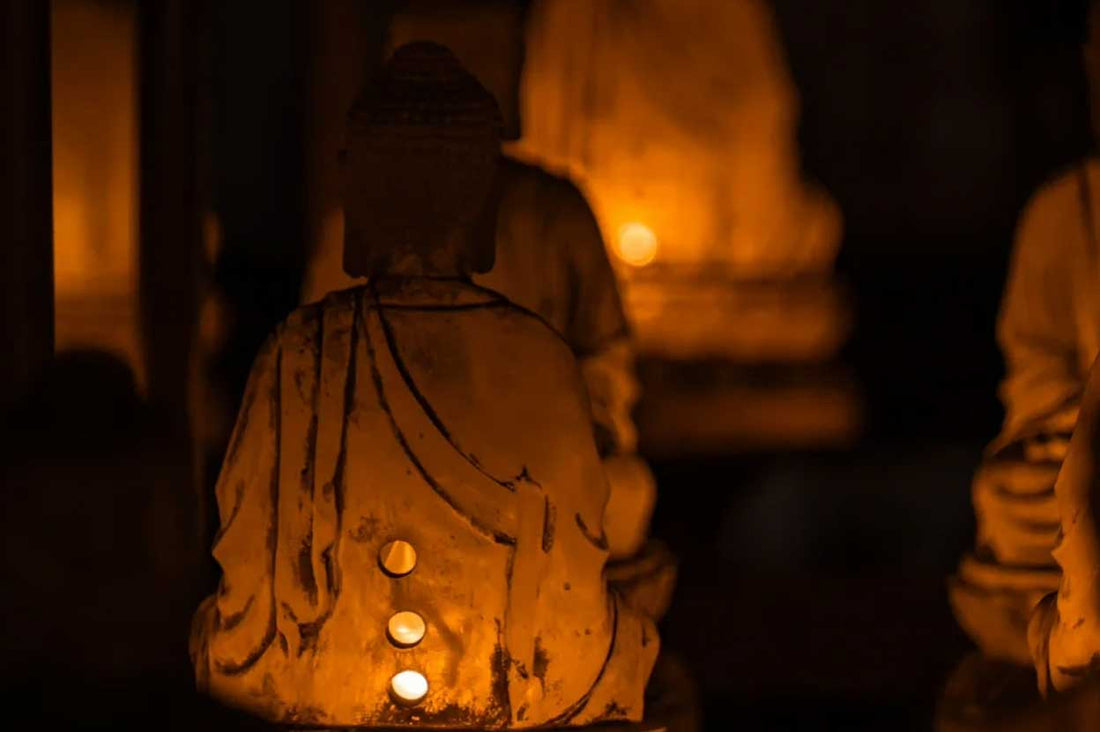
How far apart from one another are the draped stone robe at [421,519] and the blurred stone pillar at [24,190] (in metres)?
1.94

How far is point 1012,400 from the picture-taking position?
644 centimetres

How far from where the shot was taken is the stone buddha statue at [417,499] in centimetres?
495

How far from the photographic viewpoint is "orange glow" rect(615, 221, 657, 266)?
9.88 m

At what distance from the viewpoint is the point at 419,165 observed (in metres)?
5.00

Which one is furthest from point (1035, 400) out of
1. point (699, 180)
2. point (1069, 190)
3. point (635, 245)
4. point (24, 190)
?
point (699, 180)

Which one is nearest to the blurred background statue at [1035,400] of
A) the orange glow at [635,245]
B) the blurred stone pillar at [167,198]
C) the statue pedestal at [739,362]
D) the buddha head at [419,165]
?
the buddha head at [419,165]

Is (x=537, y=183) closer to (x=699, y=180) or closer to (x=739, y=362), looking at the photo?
(x=739, y=362)

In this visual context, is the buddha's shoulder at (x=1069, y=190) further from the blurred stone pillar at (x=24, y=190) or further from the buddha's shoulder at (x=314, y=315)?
the blurred stone pillar at (x=24, y=190)

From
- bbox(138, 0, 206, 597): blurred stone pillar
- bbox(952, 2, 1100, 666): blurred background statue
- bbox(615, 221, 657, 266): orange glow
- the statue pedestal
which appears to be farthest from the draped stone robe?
bbox(615, 221, 657, 266): orange glow

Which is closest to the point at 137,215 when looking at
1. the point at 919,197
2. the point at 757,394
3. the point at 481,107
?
the point at 481,107

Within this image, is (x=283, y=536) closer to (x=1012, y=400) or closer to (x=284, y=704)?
(x=284, y=704)

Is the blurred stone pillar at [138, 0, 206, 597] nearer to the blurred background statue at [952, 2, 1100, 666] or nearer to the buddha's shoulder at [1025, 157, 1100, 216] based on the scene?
the blurred background statue at [952, 2, 1100, 666]

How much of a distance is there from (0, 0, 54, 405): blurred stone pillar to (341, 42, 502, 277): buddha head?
6.13ft

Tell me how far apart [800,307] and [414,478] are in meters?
5.19
